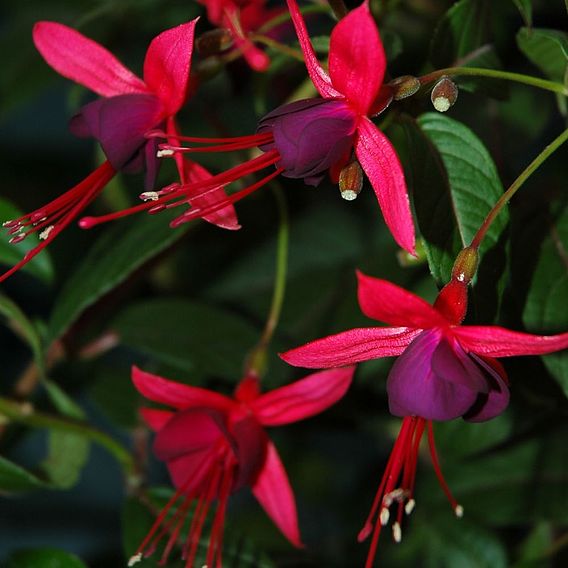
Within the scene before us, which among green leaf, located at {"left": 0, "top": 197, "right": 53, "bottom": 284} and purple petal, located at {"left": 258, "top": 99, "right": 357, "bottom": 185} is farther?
green leaf, located at {"left": 0, "top": 197, "right": 53, "bottom": 284}

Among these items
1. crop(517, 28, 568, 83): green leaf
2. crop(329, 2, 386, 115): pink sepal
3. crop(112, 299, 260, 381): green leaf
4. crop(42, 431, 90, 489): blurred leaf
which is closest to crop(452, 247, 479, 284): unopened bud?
crop(329, 2, 386, 115): pink sepal

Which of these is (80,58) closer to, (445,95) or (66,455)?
(445,95)

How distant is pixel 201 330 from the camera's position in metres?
0.98

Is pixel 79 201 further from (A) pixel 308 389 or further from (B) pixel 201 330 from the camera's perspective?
(B) pixel 201 330

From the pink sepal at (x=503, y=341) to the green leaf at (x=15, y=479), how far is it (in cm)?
42

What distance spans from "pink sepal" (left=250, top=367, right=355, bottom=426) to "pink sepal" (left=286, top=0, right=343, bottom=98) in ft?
0.72

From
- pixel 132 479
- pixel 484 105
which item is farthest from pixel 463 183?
pixel 132 479

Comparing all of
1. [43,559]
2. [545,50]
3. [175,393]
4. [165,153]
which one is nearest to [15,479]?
[43,559]

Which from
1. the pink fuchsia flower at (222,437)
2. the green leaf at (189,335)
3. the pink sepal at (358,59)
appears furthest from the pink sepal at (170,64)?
the green leaf at (189,335)

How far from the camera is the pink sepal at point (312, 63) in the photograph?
56 cm

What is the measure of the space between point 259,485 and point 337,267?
Answer: 42 cm

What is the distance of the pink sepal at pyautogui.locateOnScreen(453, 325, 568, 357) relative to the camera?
20.5 inches

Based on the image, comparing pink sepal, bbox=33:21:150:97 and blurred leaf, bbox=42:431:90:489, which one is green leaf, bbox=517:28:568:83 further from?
blurred leaf, bbox=42:431:90:489

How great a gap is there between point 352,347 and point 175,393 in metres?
0.21
